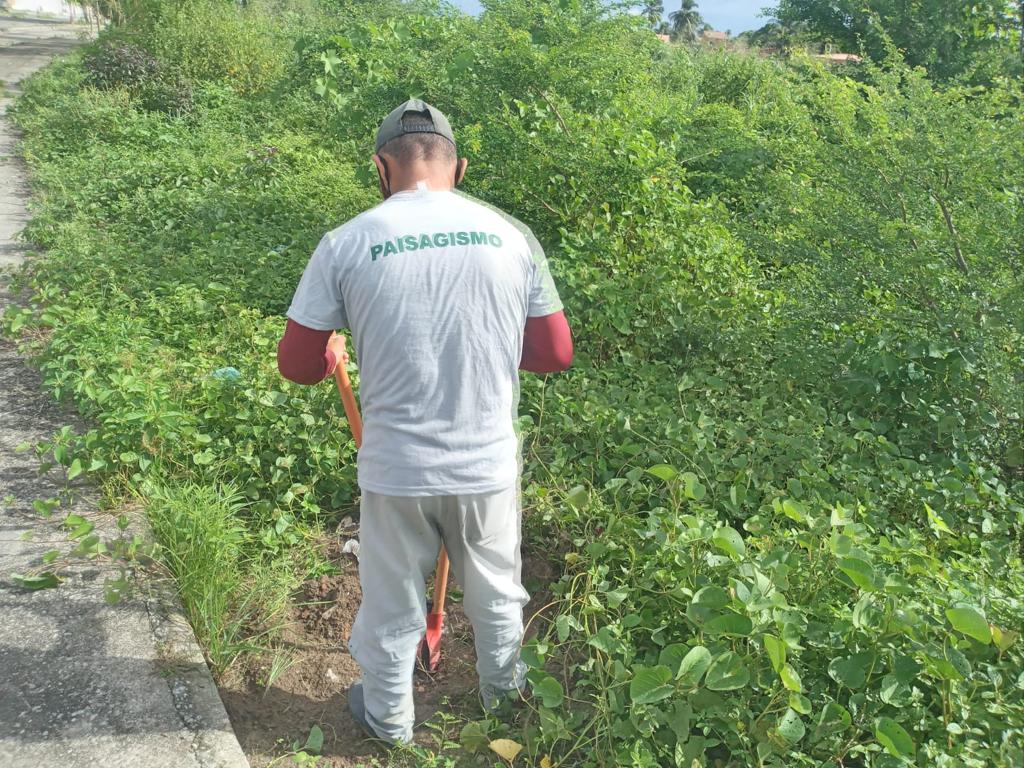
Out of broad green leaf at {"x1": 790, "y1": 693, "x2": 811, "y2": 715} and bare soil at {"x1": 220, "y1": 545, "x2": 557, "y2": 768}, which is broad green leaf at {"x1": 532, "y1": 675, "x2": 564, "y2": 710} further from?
broad green leaf at {"x1": 790, "y1": 693, "x2": 811, "y2": 715}

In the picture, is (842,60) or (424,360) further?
(842,60)

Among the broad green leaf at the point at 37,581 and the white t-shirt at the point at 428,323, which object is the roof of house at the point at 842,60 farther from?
the broad green leaf at the point at 37,581

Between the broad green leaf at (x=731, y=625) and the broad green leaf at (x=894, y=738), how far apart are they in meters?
0.40

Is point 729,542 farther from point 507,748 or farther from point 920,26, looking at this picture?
point 920,26

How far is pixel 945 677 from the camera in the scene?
2.32 m

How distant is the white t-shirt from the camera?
215 centimetres

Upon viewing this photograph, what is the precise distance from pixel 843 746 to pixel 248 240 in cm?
526

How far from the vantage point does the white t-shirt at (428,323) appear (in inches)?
84.5

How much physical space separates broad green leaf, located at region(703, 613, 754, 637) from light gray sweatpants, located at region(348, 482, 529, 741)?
560 mm

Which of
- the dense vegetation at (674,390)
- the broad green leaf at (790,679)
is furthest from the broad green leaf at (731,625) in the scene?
the broad green leaf at (790,679)

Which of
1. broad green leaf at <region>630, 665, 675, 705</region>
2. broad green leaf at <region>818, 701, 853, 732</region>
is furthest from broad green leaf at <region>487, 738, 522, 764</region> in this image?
broad green leaf at <region>818, 701, 853, 732</region>

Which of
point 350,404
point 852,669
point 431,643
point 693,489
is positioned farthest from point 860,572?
point 350,404

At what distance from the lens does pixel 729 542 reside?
106 inches

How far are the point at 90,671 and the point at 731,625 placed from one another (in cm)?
196
